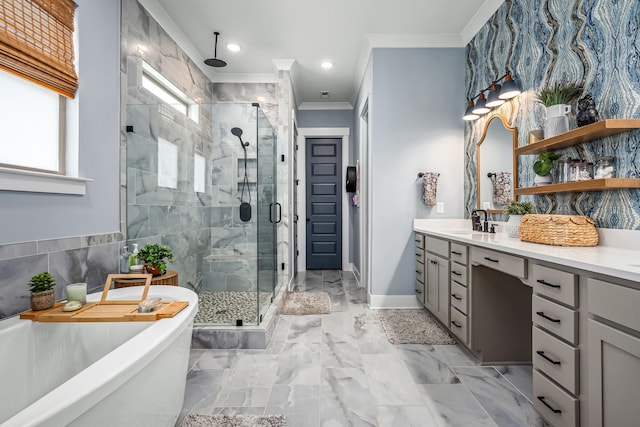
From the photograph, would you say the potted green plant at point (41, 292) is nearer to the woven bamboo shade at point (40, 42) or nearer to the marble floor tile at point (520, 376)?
the woven bamboo shade at point (40, 42)

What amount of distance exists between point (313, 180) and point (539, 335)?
422 cm

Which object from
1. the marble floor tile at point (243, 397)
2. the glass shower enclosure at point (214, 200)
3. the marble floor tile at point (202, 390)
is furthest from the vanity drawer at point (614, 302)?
the glass shower enclosure at point (214, 200)

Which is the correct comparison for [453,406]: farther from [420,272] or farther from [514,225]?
[420,272]

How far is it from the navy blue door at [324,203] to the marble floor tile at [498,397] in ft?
11.3

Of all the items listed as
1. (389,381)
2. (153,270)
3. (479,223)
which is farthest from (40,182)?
(479,223)

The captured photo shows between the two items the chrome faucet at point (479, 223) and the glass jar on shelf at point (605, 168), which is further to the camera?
the chrome faucet at point (479, 223)

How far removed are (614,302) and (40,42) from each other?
2.71 m

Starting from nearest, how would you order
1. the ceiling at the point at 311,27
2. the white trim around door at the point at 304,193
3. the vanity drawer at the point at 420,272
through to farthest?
the ceiling at the point at 311,27 → the vanity drawer at the point at 420,272 → the white trim around door at the point at 304,193

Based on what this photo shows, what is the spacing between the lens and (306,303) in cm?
339

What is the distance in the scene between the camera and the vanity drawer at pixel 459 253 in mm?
2123

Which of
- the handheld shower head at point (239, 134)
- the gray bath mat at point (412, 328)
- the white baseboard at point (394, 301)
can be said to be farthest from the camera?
the white baseboard at point (394, 301)

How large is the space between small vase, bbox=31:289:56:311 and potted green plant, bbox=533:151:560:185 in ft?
9.16

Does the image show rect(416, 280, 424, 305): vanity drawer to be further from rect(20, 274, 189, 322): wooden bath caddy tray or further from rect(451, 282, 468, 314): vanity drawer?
rect(20, 274, 189, 322): wooden bath caddy tray

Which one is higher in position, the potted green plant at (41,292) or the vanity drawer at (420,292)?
the potted green plant at (41,292)
